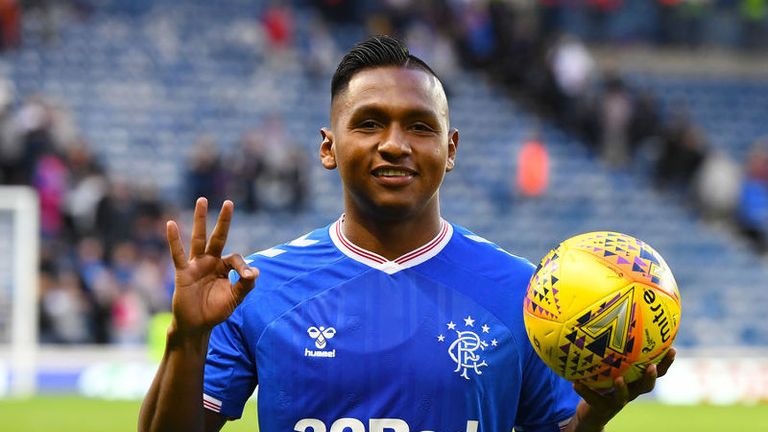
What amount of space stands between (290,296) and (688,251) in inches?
737

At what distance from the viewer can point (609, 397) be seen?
3.74 metres

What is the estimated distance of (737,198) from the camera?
22391 millimetres

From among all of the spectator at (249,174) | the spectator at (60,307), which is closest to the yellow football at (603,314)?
the spectator at (60,307)

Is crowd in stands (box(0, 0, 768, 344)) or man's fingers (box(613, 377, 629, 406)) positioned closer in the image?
man's fingers (box(613, 377, 629, 406))

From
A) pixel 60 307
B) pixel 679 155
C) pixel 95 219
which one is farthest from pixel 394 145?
pixel 679 155

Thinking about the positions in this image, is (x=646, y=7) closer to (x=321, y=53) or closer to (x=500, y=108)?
(x=500, y=108)

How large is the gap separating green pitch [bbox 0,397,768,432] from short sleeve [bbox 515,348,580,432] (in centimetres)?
830

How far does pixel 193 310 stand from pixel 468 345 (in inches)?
31.2

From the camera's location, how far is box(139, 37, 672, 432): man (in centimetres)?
373

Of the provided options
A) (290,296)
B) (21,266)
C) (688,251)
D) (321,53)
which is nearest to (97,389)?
(21,266)

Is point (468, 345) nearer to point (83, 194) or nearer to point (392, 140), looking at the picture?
point (392, 140)

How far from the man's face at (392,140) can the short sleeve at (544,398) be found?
574 millimetres

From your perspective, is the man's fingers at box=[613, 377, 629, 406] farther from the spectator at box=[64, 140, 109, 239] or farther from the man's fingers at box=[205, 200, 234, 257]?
the spectator at box=[64, 140, 109, 239]

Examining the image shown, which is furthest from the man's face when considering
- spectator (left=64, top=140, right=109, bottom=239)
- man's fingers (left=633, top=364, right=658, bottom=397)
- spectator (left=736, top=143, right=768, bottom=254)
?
spectator (left=736, top=143, right=768, bottom=254)
